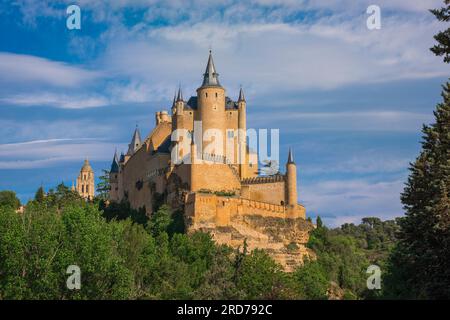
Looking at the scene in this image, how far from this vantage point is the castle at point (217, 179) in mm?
81188

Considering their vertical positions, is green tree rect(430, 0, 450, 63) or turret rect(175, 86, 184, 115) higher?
turret rect(175, 86, 184, 115)

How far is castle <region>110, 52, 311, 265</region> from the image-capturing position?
266 feet

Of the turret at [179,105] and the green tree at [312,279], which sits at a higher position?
the turret at [179,105]

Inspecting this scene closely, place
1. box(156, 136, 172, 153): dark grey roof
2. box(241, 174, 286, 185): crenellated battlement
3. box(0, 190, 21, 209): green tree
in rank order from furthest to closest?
box(0, 190, 21, 209): green tree → box(156, 136, 172, 153): dark grey roof → box(241, 174, 286, 185): crenellated battlement

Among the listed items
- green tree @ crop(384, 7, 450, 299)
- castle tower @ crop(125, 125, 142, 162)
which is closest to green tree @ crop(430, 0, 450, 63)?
green tree @ crop(384, 7, 450, 299)

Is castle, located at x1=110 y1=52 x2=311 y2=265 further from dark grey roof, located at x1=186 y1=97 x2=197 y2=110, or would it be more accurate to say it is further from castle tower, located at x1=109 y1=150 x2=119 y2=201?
castle tower, located at x1=109 y1=150 x2=119 y2=201

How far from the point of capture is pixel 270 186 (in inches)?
3413

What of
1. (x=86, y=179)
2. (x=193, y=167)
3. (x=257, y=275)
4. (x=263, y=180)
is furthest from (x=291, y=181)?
(x=86, y=179)

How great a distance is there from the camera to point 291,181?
85875 mm

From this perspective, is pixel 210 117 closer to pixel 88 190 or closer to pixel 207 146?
pixel 207 146

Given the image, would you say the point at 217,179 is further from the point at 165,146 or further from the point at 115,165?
the point at 115,165

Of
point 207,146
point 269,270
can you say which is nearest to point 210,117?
point 207,146

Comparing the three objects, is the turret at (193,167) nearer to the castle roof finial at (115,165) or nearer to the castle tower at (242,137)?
the castle tower at (242,137)

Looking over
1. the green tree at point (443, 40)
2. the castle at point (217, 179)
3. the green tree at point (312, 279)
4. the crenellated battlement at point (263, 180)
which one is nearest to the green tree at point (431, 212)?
the green tree at point (443, 40)
